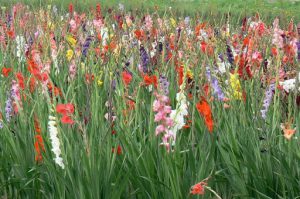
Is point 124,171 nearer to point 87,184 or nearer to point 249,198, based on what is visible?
point 87,184

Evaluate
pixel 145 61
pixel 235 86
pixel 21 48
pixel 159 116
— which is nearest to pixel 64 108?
pixel 159 116

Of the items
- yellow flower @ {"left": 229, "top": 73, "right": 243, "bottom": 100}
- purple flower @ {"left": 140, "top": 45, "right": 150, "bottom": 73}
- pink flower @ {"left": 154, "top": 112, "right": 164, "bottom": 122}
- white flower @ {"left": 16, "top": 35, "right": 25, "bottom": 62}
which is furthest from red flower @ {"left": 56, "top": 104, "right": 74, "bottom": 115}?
white flower @ {"left": 16, "top": 35, "right": 25, "bottom": 62}

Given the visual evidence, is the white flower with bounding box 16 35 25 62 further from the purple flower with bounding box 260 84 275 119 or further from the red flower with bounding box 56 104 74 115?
the red flower with bounding box 56 104 74 115

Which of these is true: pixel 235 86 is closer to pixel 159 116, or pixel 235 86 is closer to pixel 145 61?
pixel 159 116

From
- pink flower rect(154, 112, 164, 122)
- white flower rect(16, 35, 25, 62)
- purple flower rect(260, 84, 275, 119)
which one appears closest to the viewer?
pink flower rect(154, 112, 164, 122)

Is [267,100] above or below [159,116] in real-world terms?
below

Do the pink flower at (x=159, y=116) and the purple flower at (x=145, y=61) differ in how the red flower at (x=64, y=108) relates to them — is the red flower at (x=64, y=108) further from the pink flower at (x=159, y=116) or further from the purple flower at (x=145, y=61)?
the purple flower at (x=145, y=61)

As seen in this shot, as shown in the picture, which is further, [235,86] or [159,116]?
[235,86]

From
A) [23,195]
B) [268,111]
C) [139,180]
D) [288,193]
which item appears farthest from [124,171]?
[268,111]

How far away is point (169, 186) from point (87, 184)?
1.17ft

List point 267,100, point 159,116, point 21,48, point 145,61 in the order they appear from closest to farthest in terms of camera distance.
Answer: point 159,116, point 267,100, point 145,61, point 21,48

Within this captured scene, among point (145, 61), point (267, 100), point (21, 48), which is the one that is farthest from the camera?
point (21, 48)

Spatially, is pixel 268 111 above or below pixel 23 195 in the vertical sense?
above

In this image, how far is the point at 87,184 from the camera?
2.59 meters
